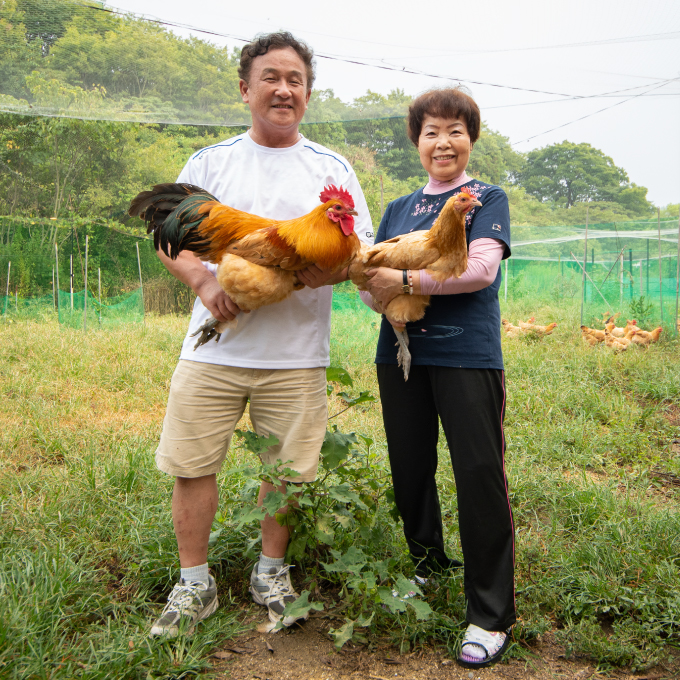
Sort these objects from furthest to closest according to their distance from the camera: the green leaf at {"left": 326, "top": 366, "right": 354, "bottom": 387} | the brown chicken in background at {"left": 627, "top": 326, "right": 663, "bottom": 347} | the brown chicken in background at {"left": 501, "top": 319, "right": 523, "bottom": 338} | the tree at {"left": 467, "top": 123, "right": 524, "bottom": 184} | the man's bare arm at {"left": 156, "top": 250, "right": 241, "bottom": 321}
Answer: the tree at {"left": 467, "top": 123, "right": 524, "bottom": 184} < the brown chicken in background at {"left": 501, "top": 319, "right": 523, "bottom": 338} < the brown chicken in background at {"left": 627, "top": 326, "right": 663, "bottom": 347} < the green leaf at {"left": 326, "top": 366, "right": 354, "bottom": 387} < the man's bare arm at {"left": 156, "top": 250, "right": 241, "bottom": 321}

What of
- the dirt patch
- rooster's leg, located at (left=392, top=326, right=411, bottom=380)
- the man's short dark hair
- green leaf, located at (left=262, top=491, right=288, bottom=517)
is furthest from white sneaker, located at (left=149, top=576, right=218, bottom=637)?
the man's short dark hair

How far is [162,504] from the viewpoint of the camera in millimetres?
2947

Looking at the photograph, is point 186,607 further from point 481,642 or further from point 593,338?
point 593,338

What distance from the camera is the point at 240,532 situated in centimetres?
270

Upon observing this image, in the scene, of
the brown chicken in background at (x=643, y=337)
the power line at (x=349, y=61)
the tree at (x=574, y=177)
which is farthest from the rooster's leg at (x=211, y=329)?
the tree at (x=574, y=177)

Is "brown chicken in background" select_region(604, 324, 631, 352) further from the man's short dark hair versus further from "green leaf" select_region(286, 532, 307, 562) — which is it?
the man's short dark hair

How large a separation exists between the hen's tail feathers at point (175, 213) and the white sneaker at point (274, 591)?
4.79ft

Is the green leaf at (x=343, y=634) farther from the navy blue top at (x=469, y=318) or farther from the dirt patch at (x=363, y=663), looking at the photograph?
the navy blue top at (x=469, y=318)

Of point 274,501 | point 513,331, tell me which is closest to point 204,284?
point 274,501

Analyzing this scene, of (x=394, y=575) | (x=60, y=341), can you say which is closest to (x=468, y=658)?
(x=394, y=575)

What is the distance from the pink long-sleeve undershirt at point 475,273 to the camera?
195 centimetres

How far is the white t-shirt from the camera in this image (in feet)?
7.06

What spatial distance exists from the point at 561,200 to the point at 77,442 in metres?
18.8

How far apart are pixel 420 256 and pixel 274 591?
1568 millimetres
